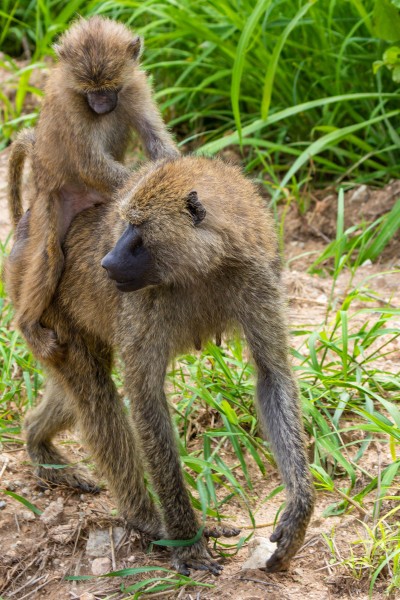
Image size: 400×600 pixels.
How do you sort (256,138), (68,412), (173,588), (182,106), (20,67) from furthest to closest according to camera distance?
(20,67)
(182,106)
(256,138)
(68,412)
(173,588)

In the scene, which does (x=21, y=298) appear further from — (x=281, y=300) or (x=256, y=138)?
(x=256, y=138)

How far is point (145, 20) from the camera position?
23.7 ft

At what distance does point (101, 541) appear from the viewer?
13.6 feet

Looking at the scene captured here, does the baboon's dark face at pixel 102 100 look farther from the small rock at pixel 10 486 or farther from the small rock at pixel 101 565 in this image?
the small rock at pixel 101 565

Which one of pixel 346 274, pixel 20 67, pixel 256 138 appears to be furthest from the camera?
pixel 20 67

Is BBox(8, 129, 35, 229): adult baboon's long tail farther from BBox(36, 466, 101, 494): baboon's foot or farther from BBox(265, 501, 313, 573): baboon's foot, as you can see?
BBox(265, 501, 313, 573): baboon's foot

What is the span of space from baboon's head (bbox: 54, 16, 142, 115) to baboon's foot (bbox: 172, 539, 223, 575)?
1.85m

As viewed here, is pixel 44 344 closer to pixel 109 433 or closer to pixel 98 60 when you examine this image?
pixel 109 433

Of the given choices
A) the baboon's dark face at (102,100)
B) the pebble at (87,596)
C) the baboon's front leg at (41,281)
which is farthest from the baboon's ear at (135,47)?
the pebble at (87,596)

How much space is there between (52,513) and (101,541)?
0.98ft

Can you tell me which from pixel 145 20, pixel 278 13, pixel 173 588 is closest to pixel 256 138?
pixel 278 13

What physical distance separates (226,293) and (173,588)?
109 cm

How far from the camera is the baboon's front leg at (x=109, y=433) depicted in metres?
4.13

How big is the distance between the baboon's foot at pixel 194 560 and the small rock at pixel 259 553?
118 mm
